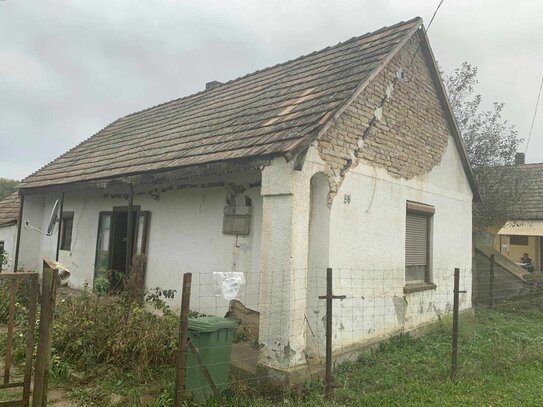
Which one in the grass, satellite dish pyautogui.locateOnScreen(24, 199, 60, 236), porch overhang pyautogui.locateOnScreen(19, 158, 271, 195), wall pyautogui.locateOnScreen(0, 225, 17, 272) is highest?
porch overhang pyautogui.locateOnScreen(19, 158, 271, 195)

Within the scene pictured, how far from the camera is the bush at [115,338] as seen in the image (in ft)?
18.5

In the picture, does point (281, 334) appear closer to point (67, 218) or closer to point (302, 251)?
point (302, 251)

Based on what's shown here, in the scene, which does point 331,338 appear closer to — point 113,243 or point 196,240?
point 196,240

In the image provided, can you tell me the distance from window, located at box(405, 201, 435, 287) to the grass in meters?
1.45

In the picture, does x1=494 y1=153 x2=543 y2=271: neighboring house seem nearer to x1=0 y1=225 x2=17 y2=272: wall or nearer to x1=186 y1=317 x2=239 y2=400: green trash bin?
x1=186 y1=317 x2=239 y2=400: green trash bin

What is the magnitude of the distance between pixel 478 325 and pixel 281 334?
5.98 metres

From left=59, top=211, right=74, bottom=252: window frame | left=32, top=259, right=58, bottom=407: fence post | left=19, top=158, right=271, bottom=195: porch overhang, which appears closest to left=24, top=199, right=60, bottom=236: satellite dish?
left=59, top=211, right=74, bottom=252: window frame

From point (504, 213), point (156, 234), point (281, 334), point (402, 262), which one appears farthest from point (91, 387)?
point (504, 213)

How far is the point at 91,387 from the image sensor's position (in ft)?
16.9

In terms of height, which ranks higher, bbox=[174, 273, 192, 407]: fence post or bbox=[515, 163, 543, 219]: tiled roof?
bbox=[515, 163, 543, 219]: tiled roof

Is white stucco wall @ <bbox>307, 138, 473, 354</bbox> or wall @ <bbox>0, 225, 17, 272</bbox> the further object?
wall @ <bbox>0, 225, 17, 272</bbox>

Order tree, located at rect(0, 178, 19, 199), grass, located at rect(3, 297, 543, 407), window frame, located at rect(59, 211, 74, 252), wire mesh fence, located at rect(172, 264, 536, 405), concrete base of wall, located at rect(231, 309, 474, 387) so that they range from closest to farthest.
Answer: grass, located at rect(3, 297, 543, 407) < concrete base of wall, located at rect(231, 309, 474, 387) < wire mesh fence, located at rect(172, 264, 536, 405) < window frame, located at rect(59, 211, 74, 252) < tree, located at rect(0, 178, 19, 199)

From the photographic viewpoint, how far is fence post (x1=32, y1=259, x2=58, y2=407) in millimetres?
3545

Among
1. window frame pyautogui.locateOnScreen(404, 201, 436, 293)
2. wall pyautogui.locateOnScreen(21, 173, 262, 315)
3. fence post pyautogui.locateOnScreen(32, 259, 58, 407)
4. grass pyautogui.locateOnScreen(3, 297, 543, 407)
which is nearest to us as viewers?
fence post pyautogui.locateOnScreen(32, 259, 58, 407)
